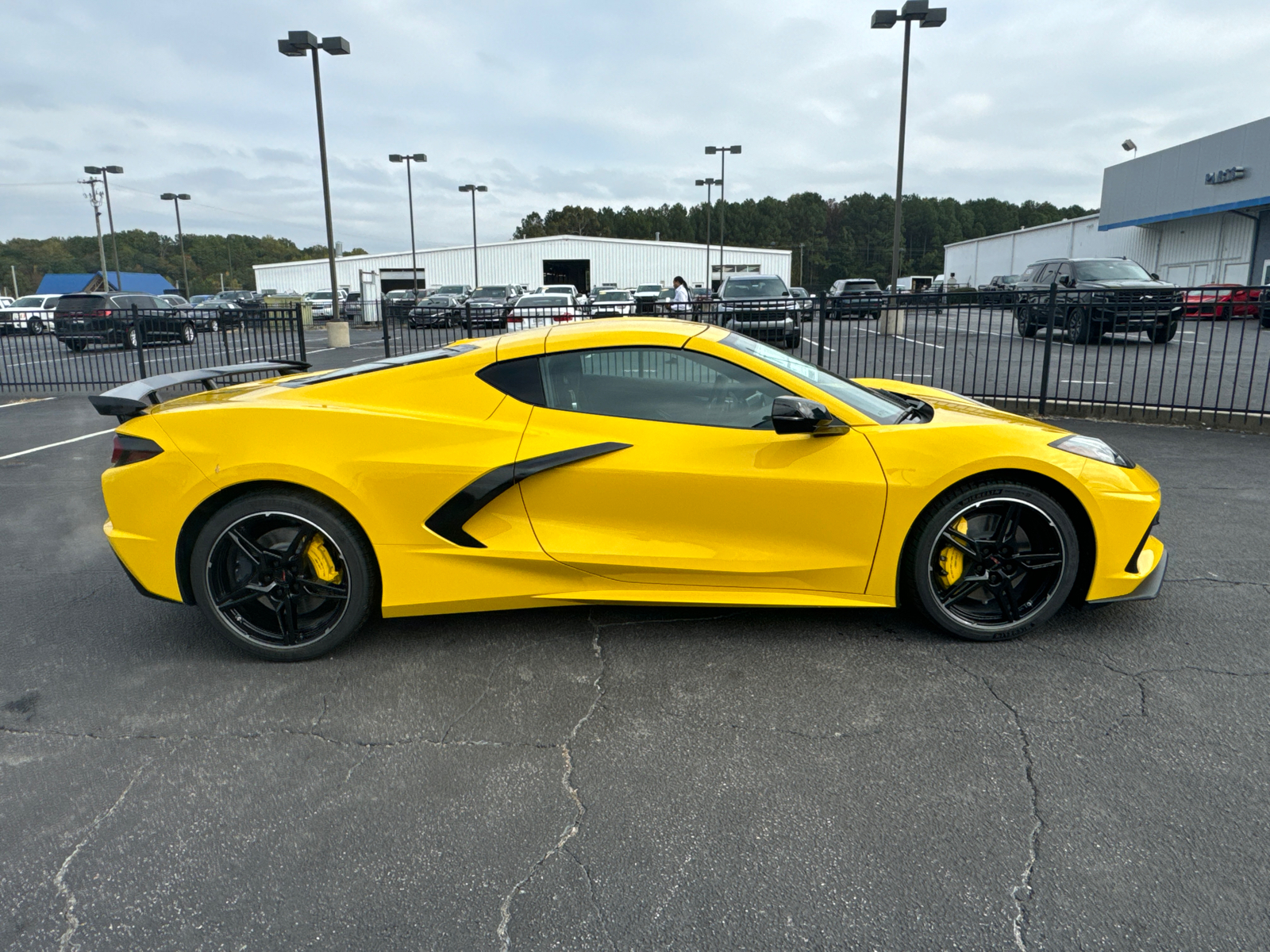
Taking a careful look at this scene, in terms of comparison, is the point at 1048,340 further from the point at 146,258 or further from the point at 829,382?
the point at 146,258

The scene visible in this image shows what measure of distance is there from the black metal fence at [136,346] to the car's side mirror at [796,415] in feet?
34.8

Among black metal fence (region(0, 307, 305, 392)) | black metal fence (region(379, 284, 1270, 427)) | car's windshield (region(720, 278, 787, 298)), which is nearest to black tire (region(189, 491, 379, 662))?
black metal fence (region(379, 284, 1270, 427))

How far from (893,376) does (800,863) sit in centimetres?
1015

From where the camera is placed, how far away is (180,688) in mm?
3312

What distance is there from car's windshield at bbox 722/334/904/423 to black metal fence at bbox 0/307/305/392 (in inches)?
398

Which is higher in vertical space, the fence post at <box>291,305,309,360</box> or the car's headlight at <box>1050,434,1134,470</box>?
the fence post at <box>291,305,309,360</box>

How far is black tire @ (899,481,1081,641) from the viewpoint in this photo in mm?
3438

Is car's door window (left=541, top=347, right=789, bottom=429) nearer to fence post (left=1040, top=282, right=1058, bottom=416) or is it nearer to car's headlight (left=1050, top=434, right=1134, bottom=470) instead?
car's headlight (left=1050, top=434, right=1134, bottom=470)

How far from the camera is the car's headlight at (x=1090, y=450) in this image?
353 centimetres

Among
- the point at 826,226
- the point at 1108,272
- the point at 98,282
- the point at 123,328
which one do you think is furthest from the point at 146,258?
the point at 1108,272

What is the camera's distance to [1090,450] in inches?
141

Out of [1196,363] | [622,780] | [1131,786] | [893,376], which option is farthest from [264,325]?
[1196,363]

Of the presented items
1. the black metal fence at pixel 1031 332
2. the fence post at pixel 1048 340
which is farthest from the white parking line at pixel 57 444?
the fence post at pixel 1048 340

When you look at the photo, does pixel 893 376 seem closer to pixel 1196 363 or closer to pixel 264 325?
pixel 1196 363
